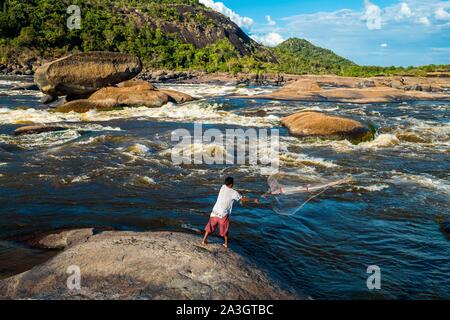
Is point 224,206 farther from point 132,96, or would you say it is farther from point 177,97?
point 177,97

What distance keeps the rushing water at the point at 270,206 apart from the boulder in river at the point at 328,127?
646 mm

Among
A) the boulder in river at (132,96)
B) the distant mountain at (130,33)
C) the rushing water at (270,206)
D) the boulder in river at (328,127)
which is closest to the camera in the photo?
the rushing water at (270,206)

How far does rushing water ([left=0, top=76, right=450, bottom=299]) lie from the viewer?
760cm

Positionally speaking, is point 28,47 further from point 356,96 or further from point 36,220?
point 36,220

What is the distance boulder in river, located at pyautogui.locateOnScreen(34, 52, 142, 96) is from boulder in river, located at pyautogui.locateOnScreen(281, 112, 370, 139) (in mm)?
13790

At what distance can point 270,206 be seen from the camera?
11016 mm

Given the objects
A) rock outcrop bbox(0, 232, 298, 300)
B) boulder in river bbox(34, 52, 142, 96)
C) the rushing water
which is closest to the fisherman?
rock outcrop bbox(0, 232, 298, 300)

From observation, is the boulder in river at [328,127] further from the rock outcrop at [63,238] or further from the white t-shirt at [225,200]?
the rock outcrop at [63,238]

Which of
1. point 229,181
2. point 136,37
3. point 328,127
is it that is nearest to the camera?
point 229,181

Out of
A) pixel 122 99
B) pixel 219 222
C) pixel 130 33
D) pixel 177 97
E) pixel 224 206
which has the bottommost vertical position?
pixel 219 222

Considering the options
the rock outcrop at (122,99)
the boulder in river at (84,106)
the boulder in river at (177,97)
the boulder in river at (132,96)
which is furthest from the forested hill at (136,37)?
the boulder in river at (84,106)

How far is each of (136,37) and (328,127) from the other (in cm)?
10990

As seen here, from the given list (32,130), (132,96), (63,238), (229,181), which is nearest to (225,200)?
(229,181)

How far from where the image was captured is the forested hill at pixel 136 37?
91688mm
